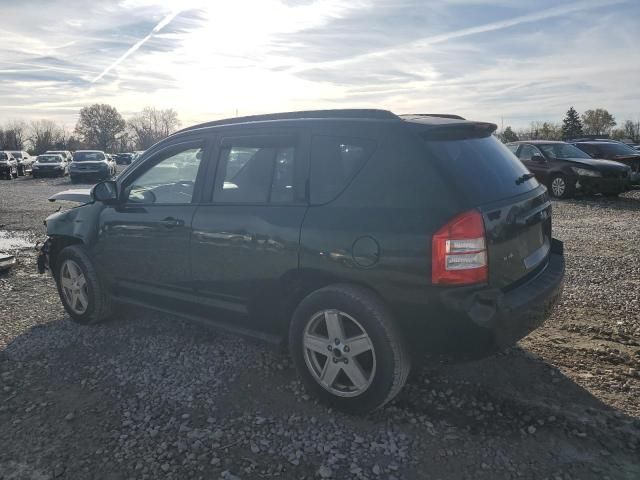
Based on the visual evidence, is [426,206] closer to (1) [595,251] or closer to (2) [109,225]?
(2) [109,225]

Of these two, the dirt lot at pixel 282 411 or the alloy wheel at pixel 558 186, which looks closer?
the dirt lot at pixel 282 411

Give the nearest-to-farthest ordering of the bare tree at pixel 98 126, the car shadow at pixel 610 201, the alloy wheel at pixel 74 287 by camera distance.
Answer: the alloy wheel at pixel 74 287
the car shadow at pixel 610 201
the bare tree at pixel 98 126

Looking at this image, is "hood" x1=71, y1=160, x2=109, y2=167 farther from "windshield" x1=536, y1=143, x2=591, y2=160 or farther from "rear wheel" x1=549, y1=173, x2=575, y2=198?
"rear wheel" x1=549, y1=173, x2=575, y2=198

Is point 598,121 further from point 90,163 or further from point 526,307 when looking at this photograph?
point 526,307

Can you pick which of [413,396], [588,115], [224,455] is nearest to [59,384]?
[224,455]

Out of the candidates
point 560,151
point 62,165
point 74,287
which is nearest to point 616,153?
point 560,151

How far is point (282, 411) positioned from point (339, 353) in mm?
533

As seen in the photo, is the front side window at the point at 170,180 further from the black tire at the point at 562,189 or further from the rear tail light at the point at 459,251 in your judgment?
the black tire at the point at 562,189

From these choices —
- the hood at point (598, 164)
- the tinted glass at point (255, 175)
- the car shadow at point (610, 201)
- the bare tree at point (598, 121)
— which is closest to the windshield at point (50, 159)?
the hood at point (598, 164)

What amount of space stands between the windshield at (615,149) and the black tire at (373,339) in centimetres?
1641

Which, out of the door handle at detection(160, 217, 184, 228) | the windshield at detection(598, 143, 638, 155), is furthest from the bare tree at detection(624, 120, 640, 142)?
the door handle at detection(160, 217, 184, 228)

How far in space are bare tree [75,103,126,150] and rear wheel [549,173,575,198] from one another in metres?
91.5

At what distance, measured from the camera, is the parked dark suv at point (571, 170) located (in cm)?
1384

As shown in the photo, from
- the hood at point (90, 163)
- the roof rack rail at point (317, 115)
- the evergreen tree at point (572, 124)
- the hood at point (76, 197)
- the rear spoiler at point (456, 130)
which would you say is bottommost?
the hood at point (76, 197)
